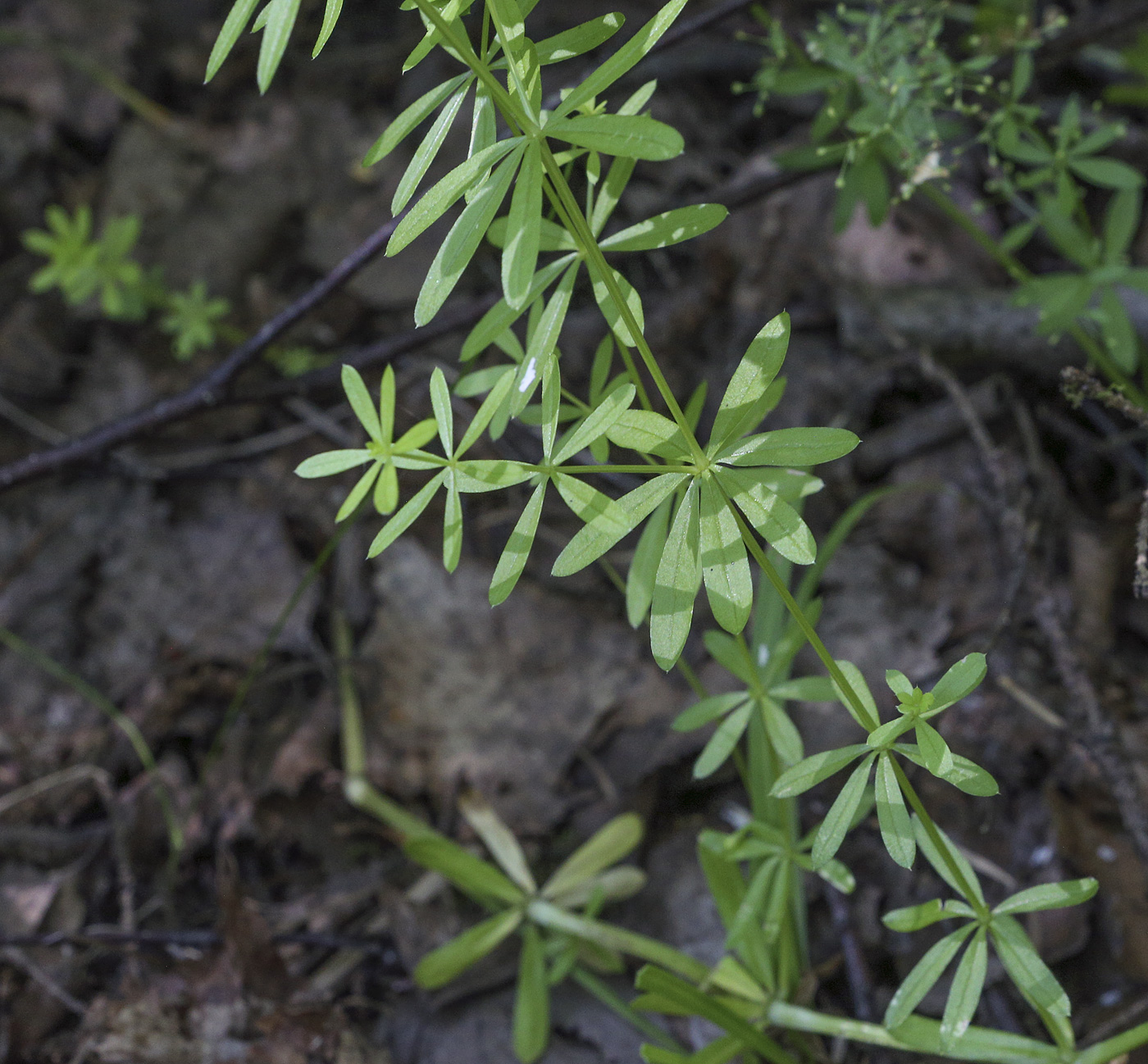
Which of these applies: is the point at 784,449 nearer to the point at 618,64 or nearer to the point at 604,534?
the point at 604,534

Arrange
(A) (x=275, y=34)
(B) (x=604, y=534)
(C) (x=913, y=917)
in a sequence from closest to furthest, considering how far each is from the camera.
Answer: (A) (x=275, y=34) < (B) (x=604, y=534) < (C) (x=913, y=917)

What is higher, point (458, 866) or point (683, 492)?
point (683, 492)

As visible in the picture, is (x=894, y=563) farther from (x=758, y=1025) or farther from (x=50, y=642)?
(x=50, y=642)

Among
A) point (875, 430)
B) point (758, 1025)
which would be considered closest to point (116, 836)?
point (758, 1025)

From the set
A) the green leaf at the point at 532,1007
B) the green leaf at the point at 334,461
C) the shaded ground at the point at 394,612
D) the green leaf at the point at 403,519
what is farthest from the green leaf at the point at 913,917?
the green leaf at the point at 334,461

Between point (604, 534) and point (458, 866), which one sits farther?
point (458, 866)

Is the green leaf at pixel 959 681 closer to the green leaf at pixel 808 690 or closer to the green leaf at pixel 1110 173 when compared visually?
the green leaf at pixel 808 690

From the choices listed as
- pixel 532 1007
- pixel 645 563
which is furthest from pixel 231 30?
pixel 532 1007
